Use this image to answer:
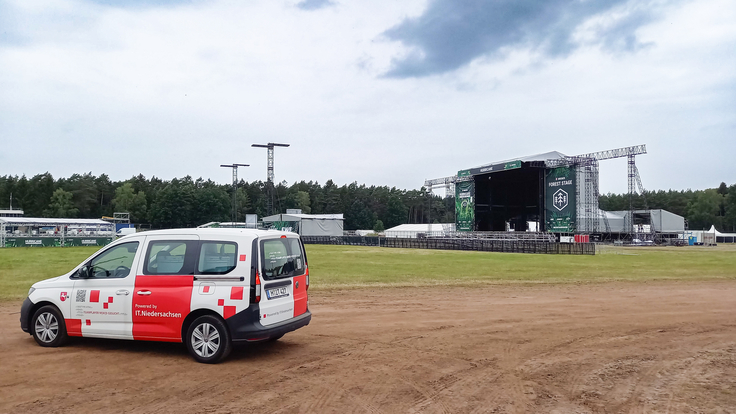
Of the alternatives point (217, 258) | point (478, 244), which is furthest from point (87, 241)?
point (217, 258)

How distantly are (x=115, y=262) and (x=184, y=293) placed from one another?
140 cm

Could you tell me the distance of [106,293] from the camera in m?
7.78

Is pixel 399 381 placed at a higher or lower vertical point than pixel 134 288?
lower

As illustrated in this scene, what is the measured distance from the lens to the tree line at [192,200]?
350 feet

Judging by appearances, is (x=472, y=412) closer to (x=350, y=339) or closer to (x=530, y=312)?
(x=350, y=339)

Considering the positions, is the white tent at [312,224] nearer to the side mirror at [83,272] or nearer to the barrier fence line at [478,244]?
the barrier fence line at [478,244]

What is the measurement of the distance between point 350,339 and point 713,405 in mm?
5123

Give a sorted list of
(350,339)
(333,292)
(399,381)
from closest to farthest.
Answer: (399,381), (350,339), (333,292)

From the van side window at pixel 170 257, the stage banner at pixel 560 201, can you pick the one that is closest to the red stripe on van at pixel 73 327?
the van side window at pixel 170 257

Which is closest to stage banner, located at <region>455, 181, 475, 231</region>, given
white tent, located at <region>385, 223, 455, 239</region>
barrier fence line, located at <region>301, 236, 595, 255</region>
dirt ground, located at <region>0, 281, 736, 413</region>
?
white tent, located at <region>385, 223, 455, 239</region>

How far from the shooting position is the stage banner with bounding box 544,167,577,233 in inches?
1982

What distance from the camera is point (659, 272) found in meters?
23.2

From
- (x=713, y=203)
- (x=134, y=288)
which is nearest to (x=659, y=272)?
(x=134, y=288)

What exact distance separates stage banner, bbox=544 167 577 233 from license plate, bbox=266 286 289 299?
154 ft
